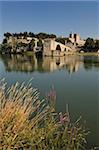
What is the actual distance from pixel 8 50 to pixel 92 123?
4891cm

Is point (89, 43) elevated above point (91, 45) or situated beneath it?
elevated above

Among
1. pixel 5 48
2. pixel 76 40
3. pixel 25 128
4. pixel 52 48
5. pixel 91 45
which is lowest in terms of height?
pixel 91 45

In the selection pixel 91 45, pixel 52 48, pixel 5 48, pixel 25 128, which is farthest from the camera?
pixel 91 45

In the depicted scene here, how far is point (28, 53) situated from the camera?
61.6m

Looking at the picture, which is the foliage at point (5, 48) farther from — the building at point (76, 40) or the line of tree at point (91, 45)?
the building at point (76, 40)

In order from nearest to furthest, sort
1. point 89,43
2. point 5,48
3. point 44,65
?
1. point 44,65
2. point 5,48
3. point 89,43

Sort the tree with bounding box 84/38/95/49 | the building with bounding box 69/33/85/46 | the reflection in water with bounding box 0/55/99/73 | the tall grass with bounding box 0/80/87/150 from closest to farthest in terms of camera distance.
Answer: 1. the tall grass with bounding box 0/80/87/150
2. the reflection in water with bounding box 0/55/99/73
3. the tree with bounding box 84/38/95/49
4. the building with bounding box 69/33/85/46

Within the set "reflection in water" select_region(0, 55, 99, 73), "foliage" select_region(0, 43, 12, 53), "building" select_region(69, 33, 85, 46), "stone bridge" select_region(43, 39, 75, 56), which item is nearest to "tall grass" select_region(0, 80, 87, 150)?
"reflection in water" select_region(0, 55, 99, 73)

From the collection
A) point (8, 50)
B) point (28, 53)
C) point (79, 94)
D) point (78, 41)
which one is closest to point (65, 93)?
point (79, 94)

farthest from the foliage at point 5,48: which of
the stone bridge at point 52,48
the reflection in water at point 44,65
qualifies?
the reflection in water at point 44,65

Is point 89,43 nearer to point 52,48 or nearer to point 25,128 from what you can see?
point 52,48

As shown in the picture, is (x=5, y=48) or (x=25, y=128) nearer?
(x=25, y=128)

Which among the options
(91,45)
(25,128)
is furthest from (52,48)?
(25,128)

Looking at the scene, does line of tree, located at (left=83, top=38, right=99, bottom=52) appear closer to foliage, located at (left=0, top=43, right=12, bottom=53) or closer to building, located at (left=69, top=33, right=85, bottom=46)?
building, located at (left=69, top=33, right=85, bottom=46)
